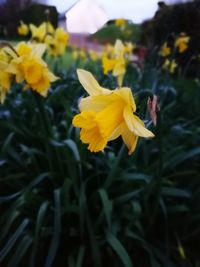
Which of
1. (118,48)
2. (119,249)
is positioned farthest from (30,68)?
(119,249)

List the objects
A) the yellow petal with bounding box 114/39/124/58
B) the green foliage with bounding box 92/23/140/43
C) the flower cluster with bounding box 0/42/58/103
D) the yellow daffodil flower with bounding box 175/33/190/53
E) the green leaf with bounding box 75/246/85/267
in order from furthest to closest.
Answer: the green foliage with bounding box 92/23/140/43 < the yellow daffodil flower with bounding box 175/33/190/53 < the yellow petal with bounding box 114/39/124/58 < the green leaf with bounding box 75/246/85/267 < the flower cluster with bounding box 0/42/58/103

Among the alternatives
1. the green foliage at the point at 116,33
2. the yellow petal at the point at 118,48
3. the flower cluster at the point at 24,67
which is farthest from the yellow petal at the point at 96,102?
the green foliage at the point at 116,33

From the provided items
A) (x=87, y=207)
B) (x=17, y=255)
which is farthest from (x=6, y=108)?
(x=17, y=255)

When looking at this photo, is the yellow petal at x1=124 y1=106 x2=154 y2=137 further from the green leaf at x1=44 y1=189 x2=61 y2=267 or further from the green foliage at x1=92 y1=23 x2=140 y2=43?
the green foliage at x1=92 y1=23 x2=140 y2=43

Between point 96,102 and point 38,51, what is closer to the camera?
point 96,102

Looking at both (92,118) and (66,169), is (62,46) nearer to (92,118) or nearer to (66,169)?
(66,169)

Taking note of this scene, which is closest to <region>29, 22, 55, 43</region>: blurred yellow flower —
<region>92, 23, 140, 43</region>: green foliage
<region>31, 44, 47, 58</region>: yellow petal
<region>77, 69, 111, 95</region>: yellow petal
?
<region>31, 44, 47, 58</region>: yellow petal

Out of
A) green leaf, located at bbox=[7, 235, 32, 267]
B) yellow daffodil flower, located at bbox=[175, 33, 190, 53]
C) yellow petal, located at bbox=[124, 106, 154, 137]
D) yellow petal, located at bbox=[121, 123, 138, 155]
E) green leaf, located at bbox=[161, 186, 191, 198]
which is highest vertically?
yellow petal, located at bbox=[124, 106, 154, 137]

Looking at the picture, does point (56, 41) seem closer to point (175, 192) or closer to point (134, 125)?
point (175, 192)
